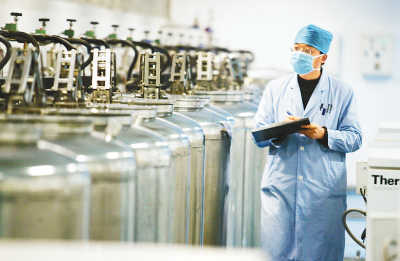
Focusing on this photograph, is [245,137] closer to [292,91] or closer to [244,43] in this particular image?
[292,91]

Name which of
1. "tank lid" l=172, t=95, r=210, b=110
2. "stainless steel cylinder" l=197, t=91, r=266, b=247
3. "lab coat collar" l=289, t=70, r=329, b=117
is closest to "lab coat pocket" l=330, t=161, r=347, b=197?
"lab coat collar" l=289, t=70, r=329, b=117

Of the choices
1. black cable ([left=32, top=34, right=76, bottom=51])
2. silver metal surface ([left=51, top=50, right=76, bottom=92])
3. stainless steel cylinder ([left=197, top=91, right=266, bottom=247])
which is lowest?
stainless steel cylinder ([left=197, top=91, right=266, bottom=247])

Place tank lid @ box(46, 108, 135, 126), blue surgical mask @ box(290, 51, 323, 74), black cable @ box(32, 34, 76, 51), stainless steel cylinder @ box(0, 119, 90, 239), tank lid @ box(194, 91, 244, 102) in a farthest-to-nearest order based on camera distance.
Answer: tank lid @ box(194, 91, 244, 102) < blue surgical mask @ box(290, 51, 323, 74) < black cable @ box(32, 34, 76, 51) < tank lid @ box(46, 108, 135, 126) < stainless steel cylinder @ box(0, 119, 90, 239)

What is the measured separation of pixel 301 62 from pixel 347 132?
0.41m

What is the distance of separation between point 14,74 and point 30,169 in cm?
65

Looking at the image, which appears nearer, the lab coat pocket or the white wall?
the lab coat pocket

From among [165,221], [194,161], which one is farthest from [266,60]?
[165,221]

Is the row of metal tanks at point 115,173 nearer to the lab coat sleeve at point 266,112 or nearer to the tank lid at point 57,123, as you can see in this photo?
the tank lid at point 57,123

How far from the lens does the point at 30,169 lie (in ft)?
5.53

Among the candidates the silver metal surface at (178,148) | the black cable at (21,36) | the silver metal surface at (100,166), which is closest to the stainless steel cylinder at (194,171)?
the silver metal surface at (178,148)

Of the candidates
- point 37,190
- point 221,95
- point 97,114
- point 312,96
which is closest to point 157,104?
point 97,114

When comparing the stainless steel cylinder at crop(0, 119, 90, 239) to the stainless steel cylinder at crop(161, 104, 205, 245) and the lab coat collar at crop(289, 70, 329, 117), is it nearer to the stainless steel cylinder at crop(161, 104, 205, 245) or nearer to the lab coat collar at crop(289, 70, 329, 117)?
the stainless steel cylinder at crop(161, 104, 205, 245)

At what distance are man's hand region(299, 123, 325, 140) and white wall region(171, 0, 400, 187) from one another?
431 centimetres

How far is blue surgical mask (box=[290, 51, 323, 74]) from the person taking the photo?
328 centimetres
